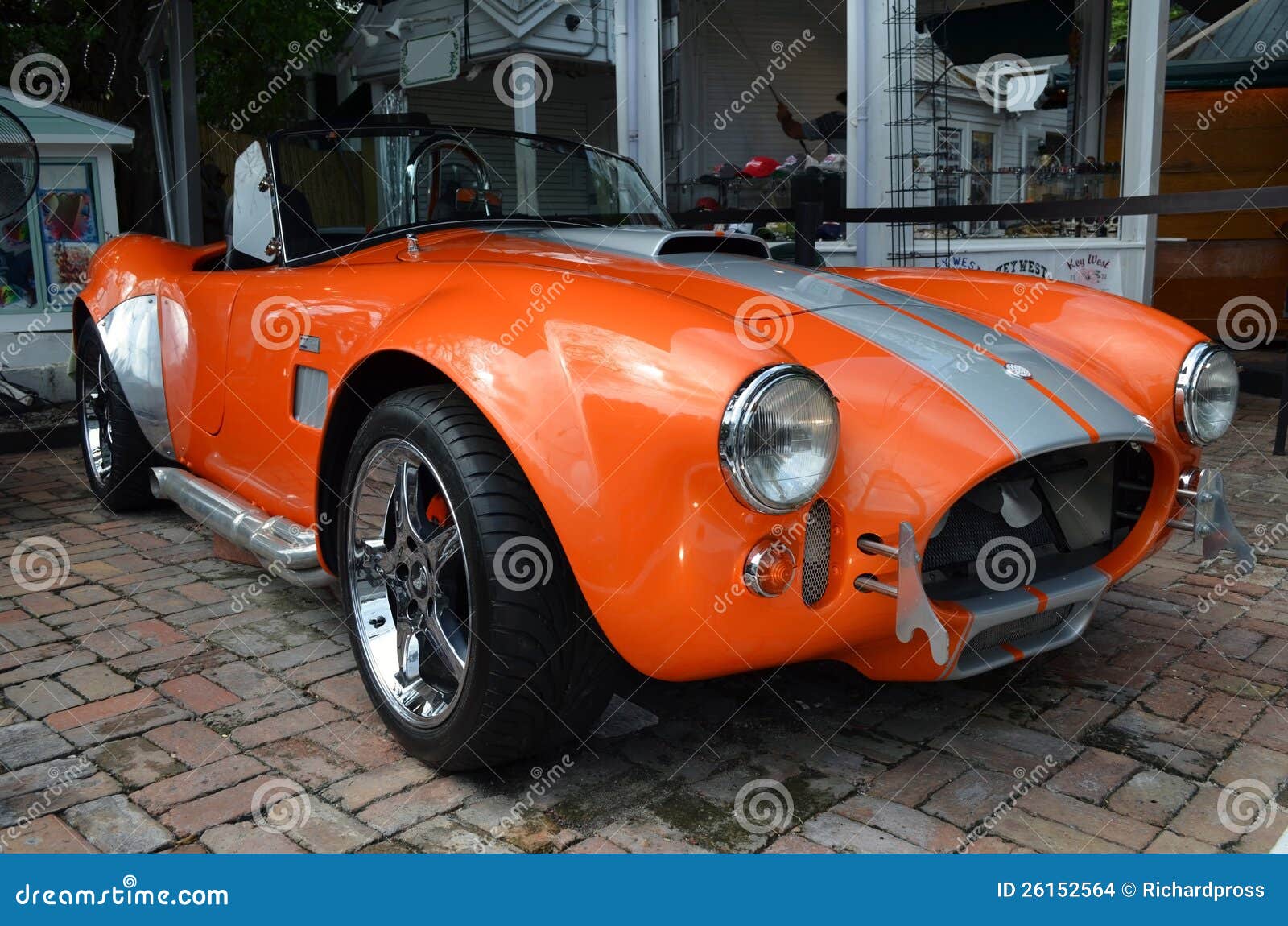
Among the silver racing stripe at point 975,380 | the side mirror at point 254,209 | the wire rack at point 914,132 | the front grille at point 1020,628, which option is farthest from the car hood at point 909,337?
the wire rack at point 914,132

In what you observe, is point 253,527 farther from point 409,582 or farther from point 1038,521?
point 1038,521

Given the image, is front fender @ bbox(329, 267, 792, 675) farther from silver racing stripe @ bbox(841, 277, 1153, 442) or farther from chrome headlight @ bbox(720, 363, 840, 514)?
silver racing stripe @ bbox(841, 277, 1153, 442)

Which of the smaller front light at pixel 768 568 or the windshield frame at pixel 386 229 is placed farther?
the windshield frame at pixel 386 229

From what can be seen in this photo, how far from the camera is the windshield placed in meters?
3.28

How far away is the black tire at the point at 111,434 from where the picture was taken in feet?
14.4

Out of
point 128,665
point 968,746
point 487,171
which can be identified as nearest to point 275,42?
point 487,171

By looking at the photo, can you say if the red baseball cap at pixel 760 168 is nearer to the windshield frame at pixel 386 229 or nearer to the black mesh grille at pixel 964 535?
the windshield frame at pixel 386 229

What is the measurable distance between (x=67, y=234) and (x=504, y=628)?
6944 millimetres

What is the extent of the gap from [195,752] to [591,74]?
1255 centimetres

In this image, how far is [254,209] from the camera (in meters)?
3.46

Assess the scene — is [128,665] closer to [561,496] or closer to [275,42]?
[561,496]

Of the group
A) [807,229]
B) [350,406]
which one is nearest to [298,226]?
[350,406]

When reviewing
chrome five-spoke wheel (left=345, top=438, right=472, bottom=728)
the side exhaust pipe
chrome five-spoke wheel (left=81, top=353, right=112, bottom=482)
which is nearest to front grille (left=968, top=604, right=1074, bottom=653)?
chrome five-spoke wheel (left=345, top=438, right=472, bottom=728)

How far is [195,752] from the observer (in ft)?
8.14
